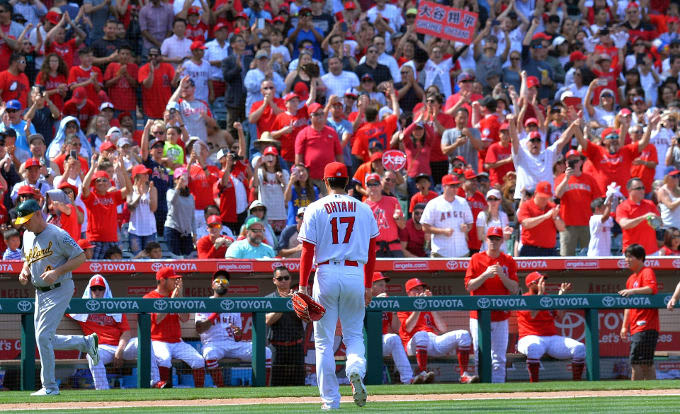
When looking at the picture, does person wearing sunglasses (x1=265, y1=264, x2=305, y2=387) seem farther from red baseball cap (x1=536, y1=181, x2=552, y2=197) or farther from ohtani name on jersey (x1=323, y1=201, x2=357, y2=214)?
red baseball cap (x1=536, y1=181, x2=552, y2=197)

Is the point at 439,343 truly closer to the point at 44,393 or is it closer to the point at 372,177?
the point at 372,177

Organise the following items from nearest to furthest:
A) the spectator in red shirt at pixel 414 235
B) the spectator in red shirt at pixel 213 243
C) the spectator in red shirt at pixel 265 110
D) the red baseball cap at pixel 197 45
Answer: the spectator in red shirt at pixel 213 243 → the spectator in red shirt at pixel 414 235 → the spectator in red shirt at pixel 265 110 → the red baseball cap at pixel 197 45

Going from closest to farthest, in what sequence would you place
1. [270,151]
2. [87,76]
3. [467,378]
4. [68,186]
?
[467,378]
[68,186]
[270,151]
[87,76]

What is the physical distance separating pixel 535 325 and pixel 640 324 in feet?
3.57

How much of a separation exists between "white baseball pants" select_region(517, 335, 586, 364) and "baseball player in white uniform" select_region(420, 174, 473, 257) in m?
2.11

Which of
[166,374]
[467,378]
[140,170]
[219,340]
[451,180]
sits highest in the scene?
[140,170]

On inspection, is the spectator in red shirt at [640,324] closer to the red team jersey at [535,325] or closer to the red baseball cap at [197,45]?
the red team jersey at [535,325]

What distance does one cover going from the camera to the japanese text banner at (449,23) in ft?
61.2

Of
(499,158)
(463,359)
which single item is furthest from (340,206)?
(499,158)

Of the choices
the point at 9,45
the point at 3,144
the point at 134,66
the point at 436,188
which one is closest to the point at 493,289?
the point at 436,188

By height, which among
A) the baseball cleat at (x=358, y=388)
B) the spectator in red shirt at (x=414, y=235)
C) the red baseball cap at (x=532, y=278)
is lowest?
the baseball cleat at (x=358, y=388)

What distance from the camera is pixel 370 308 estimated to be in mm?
11211

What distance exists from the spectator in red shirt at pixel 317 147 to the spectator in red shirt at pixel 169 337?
3.85m

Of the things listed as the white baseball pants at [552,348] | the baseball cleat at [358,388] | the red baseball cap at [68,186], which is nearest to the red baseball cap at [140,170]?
the red baseball cap at [68,186]
